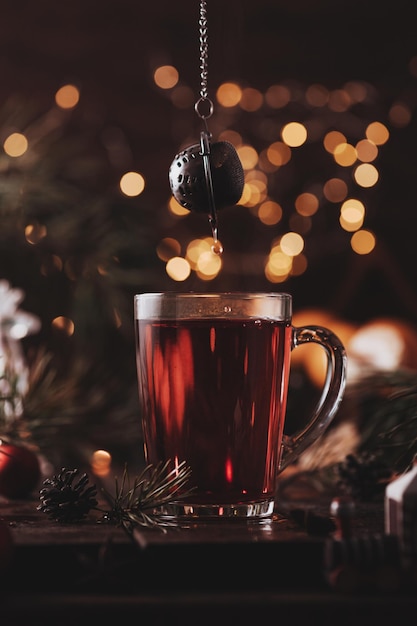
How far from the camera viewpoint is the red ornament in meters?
0.63

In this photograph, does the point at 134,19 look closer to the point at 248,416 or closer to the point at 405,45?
the point at 405,45

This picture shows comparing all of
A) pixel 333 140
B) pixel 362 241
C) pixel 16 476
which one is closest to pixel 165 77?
pixel 333 140

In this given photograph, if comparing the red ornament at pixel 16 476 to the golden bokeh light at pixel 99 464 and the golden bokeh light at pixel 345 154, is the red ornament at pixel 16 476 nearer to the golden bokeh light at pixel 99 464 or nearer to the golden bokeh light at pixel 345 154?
the golden bokeh light at pixel 99 464

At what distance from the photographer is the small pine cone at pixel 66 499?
52 centimetres

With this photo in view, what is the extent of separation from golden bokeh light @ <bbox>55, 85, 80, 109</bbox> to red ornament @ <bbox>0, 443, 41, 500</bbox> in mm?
1106

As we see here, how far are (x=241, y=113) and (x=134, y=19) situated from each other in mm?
256

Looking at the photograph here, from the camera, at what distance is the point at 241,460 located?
540 mm

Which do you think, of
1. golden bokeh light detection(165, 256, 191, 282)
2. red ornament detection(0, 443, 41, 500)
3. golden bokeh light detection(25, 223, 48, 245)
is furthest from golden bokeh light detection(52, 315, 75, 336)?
red ornament detection(0, 443, 41, 500)

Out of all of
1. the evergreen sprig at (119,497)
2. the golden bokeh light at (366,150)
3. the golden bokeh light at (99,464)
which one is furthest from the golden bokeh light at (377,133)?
the evergreen sprig at (119,497)

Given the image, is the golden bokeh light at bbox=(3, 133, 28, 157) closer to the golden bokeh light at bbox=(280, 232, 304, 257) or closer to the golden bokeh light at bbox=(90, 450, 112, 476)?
the golden bokeh light at bbox=(90, 450, 112, 476)

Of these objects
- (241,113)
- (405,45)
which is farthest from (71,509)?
(405,45)

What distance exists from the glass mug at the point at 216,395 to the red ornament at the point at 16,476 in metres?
0.12

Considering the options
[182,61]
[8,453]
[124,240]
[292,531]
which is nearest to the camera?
[292,531]

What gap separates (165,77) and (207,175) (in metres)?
1.14
